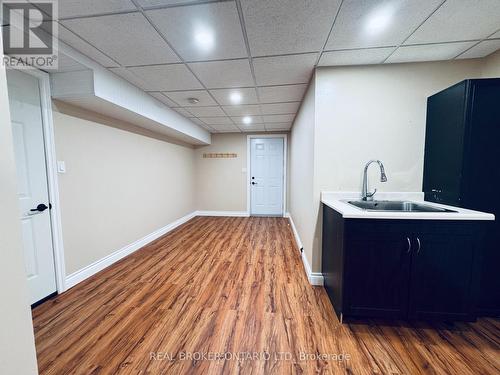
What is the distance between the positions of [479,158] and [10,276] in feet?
9.41

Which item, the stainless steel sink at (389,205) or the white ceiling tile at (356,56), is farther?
the stainless steel sink at (389,205)

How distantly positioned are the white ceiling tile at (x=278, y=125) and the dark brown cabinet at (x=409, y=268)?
3.32m

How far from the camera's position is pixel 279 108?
349 cm

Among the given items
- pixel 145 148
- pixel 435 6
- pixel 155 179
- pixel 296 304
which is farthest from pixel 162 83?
pixel 296 304

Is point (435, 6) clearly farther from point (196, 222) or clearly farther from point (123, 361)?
point (196, 222)

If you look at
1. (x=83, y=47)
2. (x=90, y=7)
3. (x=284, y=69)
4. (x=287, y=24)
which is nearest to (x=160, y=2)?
(x=90, y=7)

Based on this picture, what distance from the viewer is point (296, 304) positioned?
6.57ft

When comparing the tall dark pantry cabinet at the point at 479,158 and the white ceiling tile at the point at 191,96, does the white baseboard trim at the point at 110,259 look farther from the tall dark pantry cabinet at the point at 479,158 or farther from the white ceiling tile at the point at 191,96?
the tall dark pantry cabinet at the point at 479,158

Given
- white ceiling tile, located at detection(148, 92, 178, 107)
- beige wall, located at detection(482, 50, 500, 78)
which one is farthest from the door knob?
beige wall, located at detection(482, 50, 500, 78)

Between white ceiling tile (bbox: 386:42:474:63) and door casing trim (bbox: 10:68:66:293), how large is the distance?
3.24 m

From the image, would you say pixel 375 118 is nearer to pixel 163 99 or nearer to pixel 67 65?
pixel 163 99

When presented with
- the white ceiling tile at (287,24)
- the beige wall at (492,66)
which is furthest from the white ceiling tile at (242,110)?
the beige wall at (492,66)

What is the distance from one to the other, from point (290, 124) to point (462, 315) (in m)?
3.93

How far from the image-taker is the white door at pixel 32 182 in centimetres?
187
